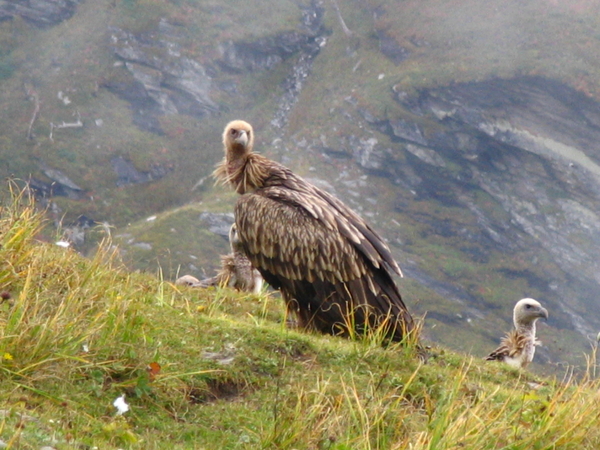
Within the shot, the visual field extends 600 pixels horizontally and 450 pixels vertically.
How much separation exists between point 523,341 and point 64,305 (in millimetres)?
7835

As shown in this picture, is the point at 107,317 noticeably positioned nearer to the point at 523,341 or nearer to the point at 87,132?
the point at 523,341

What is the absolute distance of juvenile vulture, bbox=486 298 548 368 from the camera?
11.6m

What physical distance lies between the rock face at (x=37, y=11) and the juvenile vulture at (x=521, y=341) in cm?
11774

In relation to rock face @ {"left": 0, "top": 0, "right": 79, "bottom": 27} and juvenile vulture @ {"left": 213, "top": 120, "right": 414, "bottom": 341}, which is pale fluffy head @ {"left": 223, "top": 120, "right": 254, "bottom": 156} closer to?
juvenile vulture @ {"left": 213, "top": 120, "right": 414, "bottom": 341}

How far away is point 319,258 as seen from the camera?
28.8ft

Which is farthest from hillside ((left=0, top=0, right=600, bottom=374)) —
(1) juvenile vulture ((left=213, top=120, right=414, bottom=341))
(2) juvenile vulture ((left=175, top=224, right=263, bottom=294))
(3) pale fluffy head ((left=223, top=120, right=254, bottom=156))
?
(1) juvenile vulture ((left=213, top=120, right=414, bottom=341))

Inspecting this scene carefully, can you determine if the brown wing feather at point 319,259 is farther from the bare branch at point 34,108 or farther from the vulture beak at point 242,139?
the bare branch at point 34,108

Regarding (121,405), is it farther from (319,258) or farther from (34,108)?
(34,108)

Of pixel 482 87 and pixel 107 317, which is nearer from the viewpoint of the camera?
pixel 107 317

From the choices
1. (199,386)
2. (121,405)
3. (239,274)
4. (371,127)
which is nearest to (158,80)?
(371,127)

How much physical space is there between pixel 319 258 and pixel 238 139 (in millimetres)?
2334

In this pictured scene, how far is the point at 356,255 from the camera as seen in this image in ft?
28.8

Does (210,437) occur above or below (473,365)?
above

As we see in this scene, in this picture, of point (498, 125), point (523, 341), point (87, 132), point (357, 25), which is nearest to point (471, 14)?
point (357, 25)
